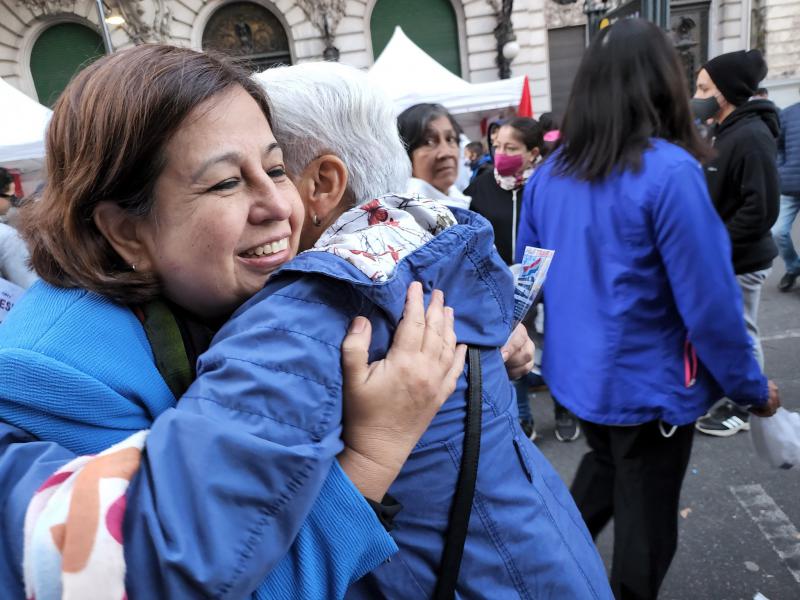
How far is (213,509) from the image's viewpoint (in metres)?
0.64

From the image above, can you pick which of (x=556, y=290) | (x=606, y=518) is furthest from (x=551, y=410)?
(x=556, y=290)

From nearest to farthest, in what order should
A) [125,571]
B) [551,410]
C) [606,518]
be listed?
[125,571], [606,518], [551,410]

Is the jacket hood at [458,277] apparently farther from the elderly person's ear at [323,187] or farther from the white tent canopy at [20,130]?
the white tent canopy at [20,130]

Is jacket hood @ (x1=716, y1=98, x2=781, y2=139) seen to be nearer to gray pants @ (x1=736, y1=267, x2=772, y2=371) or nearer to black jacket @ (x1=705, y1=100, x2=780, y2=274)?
black jacket @ (x1=705, y1=100, x2=780, y2=274)

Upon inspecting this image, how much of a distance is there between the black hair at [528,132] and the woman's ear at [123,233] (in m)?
3.34

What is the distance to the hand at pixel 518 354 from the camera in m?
1.49

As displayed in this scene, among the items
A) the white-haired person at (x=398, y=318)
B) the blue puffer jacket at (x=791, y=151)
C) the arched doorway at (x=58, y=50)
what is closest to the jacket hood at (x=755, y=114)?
the blue puffer jacket at (x=791, y=151)

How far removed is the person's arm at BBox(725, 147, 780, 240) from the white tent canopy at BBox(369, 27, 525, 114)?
5.08 meters

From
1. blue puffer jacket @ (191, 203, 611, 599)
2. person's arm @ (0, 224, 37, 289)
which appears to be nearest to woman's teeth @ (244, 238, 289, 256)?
blue puffer jacket @ (191, 203, 611, 599)

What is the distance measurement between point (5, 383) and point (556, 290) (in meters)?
1.85

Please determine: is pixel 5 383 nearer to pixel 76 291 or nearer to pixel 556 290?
Result: pixel 76 291

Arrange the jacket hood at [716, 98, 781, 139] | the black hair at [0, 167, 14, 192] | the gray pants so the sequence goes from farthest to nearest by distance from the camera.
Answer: the black hair at [0, 167, 14, 192], the gray pants, the jacket hood at [716, 98, 781, 139]

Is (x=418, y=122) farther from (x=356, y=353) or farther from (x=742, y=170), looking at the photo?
(x=356, y=353)

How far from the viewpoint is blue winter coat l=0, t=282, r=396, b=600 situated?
634 millimetres
